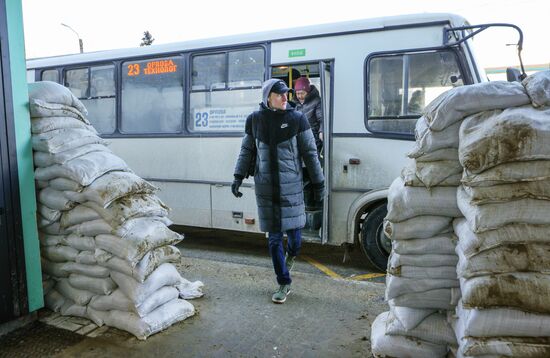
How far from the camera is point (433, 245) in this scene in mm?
2738

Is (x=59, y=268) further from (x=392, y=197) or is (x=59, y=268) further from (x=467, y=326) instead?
(x=467, y=326)

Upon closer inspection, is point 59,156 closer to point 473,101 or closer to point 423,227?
point 423,227

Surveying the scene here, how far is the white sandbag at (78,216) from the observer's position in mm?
3447

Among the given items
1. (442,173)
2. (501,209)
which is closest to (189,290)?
(442,173)

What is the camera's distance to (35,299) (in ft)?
11.4

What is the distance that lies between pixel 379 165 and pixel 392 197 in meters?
2.07

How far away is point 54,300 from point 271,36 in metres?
3.84

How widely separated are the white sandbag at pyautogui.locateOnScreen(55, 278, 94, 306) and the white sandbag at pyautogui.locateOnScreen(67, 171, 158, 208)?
2.50ft

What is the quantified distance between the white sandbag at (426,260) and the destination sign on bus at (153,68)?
14.7ft

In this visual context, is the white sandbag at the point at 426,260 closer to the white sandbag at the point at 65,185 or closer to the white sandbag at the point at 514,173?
the white sandbag at the point at 514,173

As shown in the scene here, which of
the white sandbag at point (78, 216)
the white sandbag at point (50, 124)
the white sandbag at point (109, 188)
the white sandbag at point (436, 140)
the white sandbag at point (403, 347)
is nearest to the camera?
the white sandbag at point (436, 140)

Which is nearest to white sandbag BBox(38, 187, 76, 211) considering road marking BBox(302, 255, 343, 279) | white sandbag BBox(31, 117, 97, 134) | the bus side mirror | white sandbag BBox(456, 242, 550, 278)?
white sandbag BBox(31, 117, 97, 134)

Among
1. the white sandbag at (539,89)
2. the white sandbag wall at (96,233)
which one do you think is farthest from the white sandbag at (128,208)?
the white sandbag at (539,89)

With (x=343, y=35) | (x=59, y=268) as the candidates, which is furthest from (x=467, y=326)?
(x=343, y=35)
